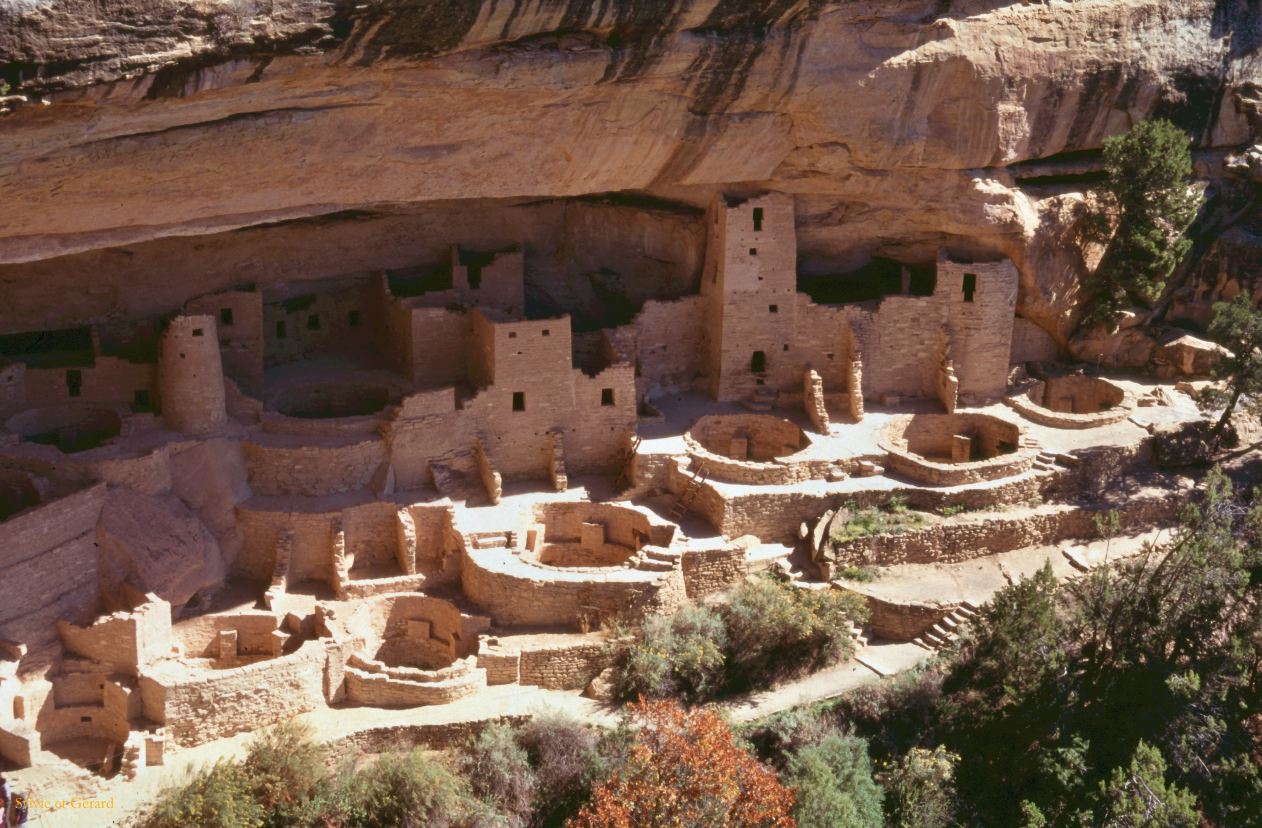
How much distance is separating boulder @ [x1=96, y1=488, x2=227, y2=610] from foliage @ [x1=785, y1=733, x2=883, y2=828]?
7066 millimetres

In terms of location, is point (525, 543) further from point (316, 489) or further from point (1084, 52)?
point (1084, 52)

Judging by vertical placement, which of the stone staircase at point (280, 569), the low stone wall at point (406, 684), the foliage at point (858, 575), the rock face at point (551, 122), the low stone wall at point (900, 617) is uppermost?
the rock face at point (551, 122)

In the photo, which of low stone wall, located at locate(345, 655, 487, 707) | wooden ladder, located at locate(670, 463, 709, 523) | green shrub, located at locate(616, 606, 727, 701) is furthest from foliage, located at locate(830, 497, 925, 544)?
low stone wall, located at locate(345, 655, 487, 707)

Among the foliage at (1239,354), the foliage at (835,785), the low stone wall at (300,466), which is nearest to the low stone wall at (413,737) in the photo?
the foliage at (835,785)

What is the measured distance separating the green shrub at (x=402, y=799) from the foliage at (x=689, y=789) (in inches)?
51.5

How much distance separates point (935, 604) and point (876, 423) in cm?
342

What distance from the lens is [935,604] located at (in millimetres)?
19359

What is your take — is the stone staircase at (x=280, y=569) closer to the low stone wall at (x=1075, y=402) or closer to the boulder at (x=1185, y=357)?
the low stone wall at (x=1075, y=402)

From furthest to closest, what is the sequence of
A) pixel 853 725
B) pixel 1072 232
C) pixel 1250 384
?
pixel 1072 232 < pixel 1250 384 < pixel 853 725

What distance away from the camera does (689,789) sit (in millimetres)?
Result: 16375

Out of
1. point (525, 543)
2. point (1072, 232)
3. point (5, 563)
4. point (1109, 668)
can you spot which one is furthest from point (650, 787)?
point (1072, 232)

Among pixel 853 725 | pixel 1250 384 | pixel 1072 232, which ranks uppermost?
pixel 1072 232

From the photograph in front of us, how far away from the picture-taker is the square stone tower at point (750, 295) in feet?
70.9

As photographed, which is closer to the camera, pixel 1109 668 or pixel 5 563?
pixel 5 563
